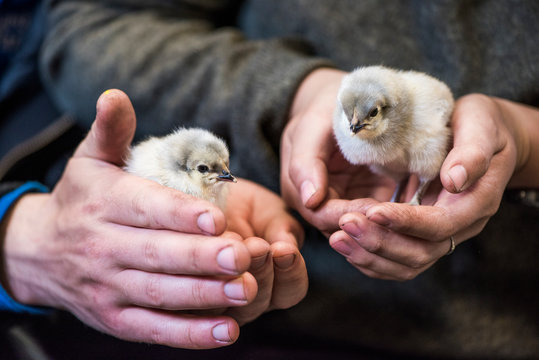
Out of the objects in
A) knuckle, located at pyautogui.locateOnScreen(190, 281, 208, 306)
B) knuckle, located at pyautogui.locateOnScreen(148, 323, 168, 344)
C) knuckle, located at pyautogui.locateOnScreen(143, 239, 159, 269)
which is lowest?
knuckle, located at pyautogui.locateOnScreen(148, 323, 168, 344)

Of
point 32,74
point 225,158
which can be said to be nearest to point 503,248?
point 225,158

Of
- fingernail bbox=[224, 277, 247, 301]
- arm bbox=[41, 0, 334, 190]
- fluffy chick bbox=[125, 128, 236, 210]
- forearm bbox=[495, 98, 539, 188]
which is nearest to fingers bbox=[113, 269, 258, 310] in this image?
fingernail bbox=[224, 277, 247, 301]

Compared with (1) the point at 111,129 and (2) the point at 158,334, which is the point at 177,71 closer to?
(1) the point at 111,129

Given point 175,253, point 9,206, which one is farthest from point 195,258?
point 9,206

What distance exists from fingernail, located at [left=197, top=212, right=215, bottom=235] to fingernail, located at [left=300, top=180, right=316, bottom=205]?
0.27 m

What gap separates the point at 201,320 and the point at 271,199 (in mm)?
426

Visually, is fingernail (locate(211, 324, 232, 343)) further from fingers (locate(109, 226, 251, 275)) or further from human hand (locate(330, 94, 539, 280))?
human hand (locate(330, 94, 539, 280))

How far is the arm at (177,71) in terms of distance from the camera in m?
1.20

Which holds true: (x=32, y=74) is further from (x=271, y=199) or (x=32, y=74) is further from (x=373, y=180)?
(x=373, y=180)

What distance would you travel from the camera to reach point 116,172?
2.83ft

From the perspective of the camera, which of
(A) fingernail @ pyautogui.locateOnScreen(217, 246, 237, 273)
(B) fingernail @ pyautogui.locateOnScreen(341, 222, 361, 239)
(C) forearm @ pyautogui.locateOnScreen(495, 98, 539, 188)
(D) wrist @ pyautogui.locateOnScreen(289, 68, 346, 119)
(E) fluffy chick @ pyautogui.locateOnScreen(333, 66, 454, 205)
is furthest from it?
(D) wrist @ pyautogui.locateOnScreen(289, 68, 346, 119)

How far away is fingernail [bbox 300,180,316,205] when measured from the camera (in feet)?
2.87

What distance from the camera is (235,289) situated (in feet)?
2.23

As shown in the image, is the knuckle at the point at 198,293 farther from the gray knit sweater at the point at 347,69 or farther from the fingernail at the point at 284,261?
the gray knit sweater at the point at 347,69
